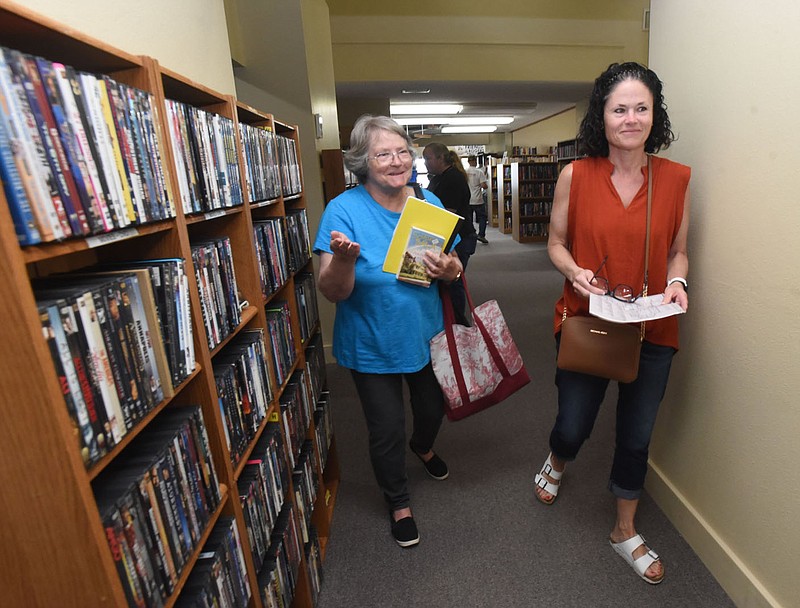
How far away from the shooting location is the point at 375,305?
1.60 meters

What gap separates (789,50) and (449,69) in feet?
15.0

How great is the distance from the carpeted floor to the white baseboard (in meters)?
0.03

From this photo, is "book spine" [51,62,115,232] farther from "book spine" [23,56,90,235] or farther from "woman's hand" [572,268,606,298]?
"woman's hand" [572,268,606,298]

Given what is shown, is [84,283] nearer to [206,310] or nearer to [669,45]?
[206,310]

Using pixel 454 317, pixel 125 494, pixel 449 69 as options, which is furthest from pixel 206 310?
pixel 449 69

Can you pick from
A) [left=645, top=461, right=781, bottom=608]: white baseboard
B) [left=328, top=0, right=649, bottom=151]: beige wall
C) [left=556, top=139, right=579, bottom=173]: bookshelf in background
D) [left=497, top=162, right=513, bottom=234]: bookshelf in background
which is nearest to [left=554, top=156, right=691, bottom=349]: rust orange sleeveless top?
[left=645, top=461, right=781, bottom=608]: white baseboard

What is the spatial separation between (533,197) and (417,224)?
28.1 ft

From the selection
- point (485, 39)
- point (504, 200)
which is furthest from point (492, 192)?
point (485, 39)

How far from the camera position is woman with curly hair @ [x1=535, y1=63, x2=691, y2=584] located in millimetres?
1411

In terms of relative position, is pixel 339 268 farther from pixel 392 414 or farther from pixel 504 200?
pixel 504 200

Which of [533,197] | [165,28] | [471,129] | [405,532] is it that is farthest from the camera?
[471,129]

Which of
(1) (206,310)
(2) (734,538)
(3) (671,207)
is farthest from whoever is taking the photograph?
(2) (734,538)

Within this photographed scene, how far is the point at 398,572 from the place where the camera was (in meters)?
1.74

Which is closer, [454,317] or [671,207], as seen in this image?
[671,207]
